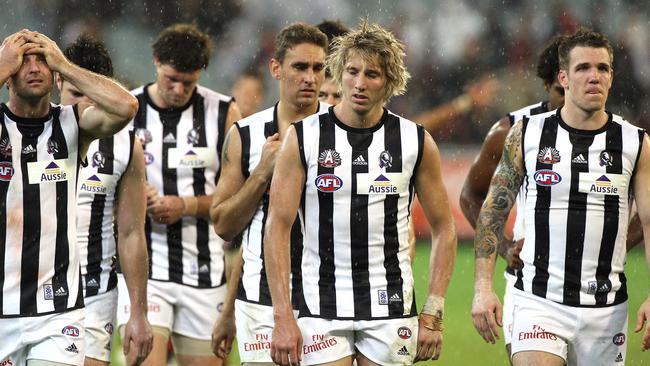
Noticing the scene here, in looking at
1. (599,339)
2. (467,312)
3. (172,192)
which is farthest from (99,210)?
(467,312)

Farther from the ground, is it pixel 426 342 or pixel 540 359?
pixel 426 342

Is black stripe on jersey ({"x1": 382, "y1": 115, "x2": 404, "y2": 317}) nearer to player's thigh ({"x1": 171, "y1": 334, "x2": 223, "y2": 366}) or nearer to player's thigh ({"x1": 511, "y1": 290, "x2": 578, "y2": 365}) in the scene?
player's thigh ({"x1": 511, "y1": 290, "x2": 578, "y2": 365})

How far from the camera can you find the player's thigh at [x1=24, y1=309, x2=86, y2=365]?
16.3ft

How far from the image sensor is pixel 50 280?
16.8 feet

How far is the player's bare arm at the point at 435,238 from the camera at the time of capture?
16.8 ft

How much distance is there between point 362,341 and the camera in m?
5.11

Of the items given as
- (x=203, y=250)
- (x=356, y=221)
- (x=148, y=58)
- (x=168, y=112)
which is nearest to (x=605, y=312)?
(x=356, y=221)

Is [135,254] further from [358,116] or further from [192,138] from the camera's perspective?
[192,138]

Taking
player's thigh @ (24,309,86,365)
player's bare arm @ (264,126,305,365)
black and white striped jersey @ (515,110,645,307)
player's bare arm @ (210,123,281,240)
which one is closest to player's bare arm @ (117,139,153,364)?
player's bare arm @ (210,123,281,240)

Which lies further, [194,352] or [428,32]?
[428,32]

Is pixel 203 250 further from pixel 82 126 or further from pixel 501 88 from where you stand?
pixel 501 88

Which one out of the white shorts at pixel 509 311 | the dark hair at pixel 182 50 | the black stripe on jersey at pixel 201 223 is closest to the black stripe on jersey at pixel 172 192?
the black stripe on jersey at pixel 201 223

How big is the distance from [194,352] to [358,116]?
2246mm

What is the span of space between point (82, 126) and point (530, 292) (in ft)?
7.14
